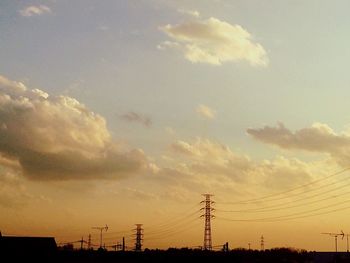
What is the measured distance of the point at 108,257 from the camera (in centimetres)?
16812

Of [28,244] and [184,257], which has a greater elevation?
[28,244]

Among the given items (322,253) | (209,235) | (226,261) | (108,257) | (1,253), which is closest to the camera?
(1,253)

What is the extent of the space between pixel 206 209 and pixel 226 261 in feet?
84.8

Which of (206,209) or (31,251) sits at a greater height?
(206,209)

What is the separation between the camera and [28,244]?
104500 millimetres

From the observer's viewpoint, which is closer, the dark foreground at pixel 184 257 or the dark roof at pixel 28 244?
the dark foreground at pixel 184 257

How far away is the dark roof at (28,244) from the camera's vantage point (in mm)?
102812

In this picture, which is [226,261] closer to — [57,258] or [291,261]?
[291,261]

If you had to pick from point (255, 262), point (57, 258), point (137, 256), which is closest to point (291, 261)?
point (255, 262)

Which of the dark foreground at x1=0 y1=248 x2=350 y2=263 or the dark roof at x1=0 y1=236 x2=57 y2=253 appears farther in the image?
the dark roof at x1=0 y1=236 x2=57 y2=253

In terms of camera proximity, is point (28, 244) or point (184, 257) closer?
point (28, 244)

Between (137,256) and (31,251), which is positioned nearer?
(31,251)

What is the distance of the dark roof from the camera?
102812 mm

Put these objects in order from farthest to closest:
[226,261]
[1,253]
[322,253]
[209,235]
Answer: [322,253] < [209,235] < [226,261] < [1,253]
